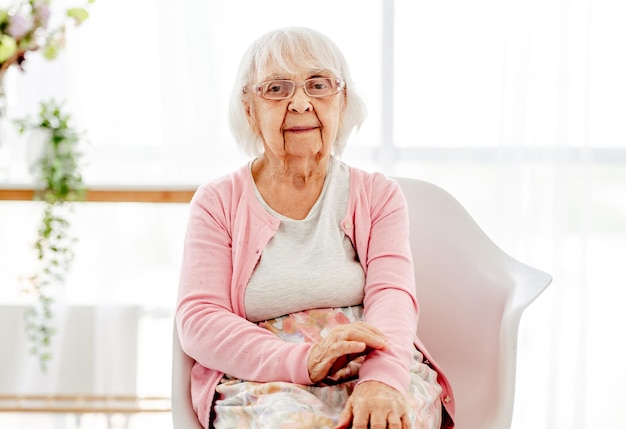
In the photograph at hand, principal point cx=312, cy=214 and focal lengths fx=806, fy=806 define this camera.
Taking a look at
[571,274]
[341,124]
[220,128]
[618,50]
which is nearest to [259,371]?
[341,124]

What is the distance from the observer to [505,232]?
2.70 metres

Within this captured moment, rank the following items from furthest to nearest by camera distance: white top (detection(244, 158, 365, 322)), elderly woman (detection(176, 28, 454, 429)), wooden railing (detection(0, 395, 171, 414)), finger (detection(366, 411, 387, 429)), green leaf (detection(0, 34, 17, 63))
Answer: wooden railing (detection(0, 395, 171, 414)) < white top (detection(244, 158, 365, 322)) < elderly woman (detection(176, 28, 454, 429)) < finger (detection(366, 411, 387, 429)) < green leaf (detection(0, 34, 17, 63))

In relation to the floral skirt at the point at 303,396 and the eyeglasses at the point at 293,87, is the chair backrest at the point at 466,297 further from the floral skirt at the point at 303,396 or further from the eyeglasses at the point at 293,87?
the eyeglasses at the point at 293,87

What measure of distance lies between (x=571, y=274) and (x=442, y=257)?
2.89ft

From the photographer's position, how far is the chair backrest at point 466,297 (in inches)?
70.3

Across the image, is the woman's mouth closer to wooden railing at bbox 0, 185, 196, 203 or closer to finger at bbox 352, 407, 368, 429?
finger at bbox 352, 407, 368, 429

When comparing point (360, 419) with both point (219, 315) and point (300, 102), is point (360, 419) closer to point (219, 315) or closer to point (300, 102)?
point (219, 315)

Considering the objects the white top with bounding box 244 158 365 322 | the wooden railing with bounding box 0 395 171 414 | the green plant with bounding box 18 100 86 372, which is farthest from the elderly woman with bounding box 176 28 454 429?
the wooden railing with bounding box 0 395 171 414

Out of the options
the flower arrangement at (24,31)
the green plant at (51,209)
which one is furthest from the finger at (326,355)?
the green plant at (51,209)

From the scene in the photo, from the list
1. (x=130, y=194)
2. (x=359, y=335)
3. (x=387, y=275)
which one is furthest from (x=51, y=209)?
(x=359, y=335)

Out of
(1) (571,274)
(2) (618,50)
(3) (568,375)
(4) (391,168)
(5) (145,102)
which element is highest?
(2) (618,50)

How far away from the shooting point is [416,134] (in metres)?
2.71

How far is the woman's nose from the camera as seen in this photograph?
172cm

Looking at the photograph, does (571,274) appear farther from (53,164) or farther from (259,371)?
(53,164)
